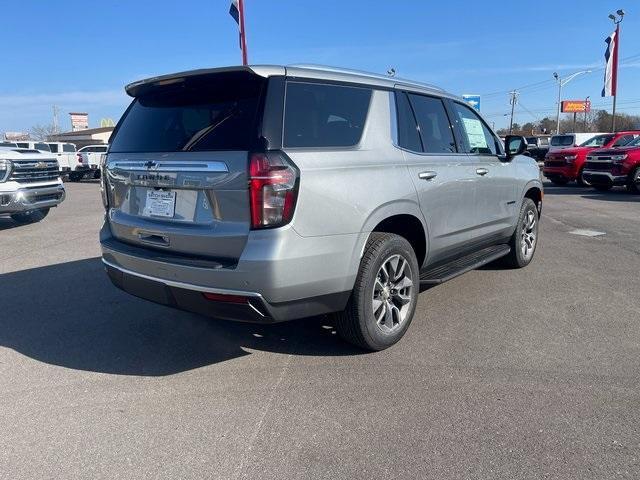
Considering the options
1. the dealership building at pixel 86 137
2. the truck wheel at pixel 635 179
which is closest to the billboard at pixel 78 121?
the dealership building at pixel 86 137

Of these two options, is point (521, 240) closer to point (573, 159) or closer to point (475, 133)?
point (475, 133)

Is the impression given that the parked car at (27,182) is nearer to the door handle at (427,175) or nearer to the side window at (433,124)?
the side window at (433,124)

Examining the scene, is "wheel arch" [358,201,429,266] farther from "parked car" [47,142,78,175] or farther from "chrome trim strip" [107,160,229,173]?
"parked car" [47,142,78,175]

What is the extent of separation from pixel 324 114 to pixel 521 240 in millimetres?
3646

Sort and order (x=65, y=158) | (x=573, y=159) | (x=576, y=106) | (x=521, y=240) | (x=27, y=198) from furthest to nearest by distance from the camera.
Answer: (x=576, y=106), (x=65, y=158), (x=573, y=159), (x=27, y=198), (x=521, y=240)

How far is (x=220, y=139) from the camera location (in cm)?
321

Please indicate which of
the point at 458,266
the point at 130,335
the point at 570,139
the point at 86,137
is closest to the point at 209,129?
the point at 130,335

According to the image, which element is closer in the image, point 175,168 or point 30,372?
point 175,168

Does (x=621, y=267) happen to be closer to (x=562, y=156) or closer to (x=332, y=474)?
(x=332, y=474)

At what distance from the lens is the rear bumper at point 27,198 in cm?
908

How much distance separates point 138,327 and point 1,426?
155cm

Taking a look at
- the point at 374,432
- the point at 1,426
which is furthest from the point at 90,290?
the point at 374,432

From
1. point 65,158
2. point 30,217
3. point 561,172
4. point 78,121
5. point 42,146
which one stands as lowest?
point 30,217

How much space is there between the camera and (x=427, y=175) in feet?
13.6
